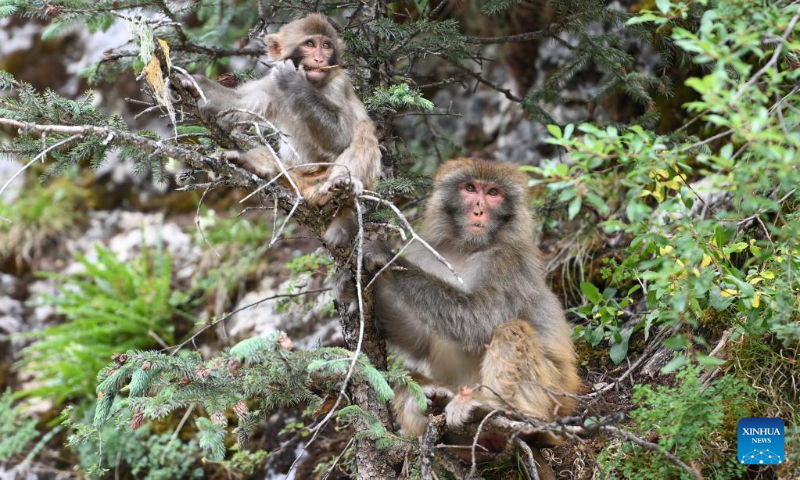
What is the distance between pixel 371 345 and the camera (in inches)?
177

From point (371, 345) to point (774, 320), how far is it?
6.90ft

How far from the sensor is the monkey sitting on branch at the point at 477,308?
13.8 feet

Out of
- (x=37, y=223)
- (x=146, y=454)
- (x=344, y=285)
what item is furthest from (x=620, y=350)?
(x=37, y=223)

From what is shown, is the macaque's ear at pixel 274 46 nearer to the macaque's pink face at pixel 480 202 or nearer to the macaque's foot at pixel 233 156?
the macaque's foot at pixel 233 156

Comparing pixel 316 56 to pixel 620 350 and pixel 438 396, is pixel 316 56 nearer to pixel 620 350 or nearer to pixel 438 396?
pixel 438 396

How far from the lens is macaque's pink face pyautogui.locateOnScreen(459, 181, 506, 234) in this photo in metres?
4.55

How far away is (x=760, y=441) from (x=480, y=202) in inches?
76.7

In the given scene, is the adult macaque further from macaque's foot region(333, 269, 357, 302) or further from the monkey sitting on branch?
the monkey sitting on branch

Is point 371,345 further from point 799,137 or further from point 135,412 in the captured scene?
point 799,137

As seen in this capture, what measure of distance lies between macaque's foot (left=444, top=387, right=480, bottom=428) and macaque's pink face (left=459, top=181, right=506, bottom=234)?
98cm

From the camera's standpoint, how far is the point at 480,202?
4.62 meters

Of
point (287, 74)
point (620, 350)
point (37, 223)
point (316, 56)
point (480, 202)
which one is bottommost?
point (37, 223)

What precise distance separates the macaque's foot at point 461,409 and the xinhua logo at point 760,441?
137 centimetres

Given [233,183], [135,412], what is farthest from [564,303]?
[135,412]
